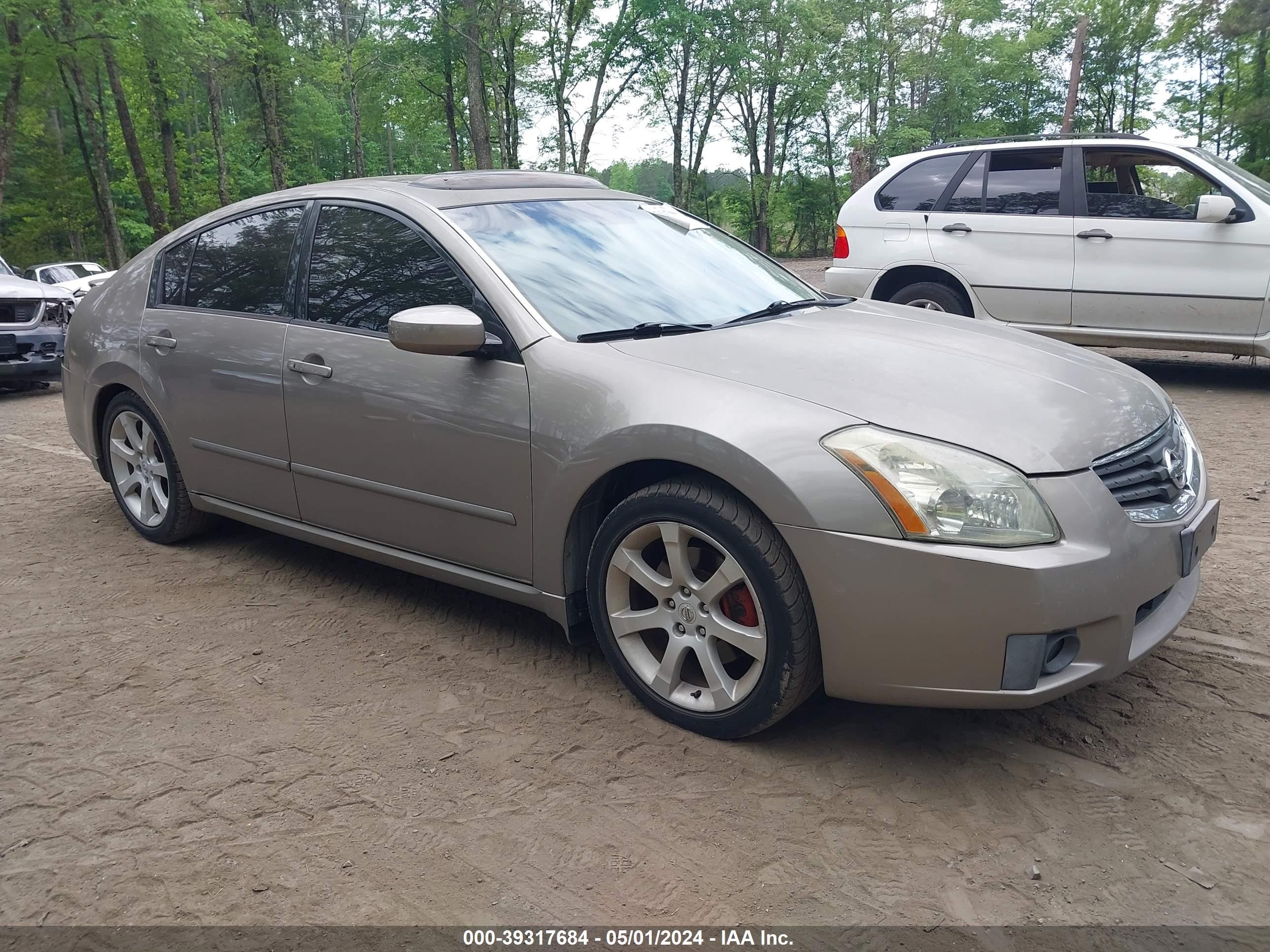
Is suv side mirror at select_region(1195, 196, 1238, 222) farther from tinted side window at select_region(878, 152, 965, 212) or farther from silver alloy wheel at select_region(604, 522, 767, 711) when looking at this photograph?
silver alloy wheel at select_region(604, 522, 767, 711)

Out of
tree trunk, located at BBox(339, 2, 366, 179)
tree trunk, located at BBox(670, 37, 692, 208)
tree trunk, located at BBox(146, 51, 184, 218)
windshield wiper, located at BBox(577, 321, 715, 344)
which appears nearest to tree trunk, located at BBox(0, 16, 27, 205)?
tree trunk, located at BBox(146, 51, 184, 218)

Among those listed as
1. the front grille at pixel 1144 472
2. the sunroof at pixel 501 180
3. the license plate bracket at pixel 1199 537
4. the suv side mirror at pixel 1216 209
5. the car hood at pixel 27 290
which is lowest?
the license plate bracket at pixel 1199 537

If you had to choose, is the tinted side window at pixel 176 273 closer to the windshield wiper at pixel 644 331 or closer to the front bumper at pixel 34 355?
the windshield wiper at pixel 644 331

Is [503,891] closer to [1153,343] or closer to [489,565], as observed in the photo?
[489,565]

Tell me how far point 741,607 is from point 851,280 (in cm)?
595

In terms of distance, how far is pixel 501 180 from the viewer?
390cm

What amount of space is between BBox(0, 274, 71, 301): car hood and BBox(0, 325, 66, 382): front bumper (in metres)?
0.33

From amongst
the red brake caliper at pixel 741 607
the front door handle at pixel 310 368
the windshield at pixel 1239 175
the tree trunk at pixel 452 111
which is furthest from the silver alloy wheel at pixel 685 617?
the tree trunk at pixel 452 111

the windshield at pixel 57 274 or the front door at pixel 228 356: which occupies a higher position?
the windshield at pixel 57 274

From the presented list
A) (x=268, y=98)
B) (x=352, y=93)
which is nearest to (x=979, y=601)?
(x=268, y=98)

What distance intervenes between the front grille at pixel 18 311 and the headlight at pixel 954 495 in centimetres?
1026

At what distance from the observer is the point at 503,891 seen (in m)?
2.22

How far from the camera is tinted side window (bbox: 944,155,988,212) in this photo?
777cm

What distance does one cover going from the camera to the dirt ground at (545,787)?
2.19 m
